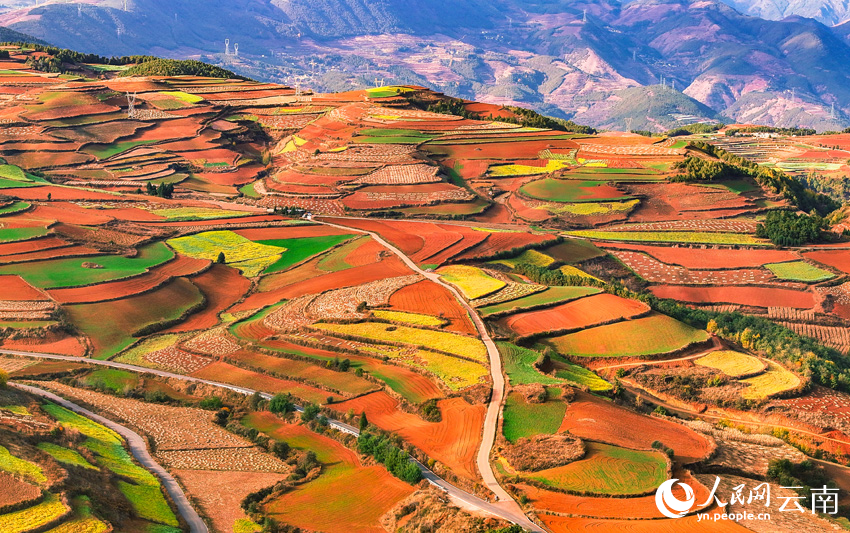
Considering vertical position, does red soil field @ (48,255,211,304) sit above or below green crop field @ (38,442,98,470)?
below

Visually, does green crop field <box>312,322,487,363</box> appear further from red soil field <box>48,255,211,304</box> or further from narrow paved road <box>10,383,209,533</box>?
narrow paved road <box>10,383,209,533</box>

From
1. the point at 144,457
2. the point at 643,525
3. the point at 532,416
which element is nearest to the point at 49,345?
the point at 144,457

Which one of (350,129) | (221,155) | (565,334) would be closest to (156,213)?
(221,155)

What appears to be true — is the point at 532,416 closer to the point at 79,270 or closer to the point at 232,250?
the point at 79,270

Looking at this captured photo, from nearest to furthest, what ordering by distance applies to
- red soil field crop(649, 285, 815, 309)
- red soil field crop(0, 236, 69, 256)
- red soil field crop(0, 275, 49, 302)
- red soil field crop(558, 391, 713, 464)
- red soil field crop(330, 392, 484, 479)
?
red soil field crop(330, 392, 484, 479)
red soil field crop(558, 391, 713, 464)
red soil field crop(0, 275, 49, 302)
red soil field crop(0, 236, 69, 256)
red soil field crop(649, 285, 815, 309)

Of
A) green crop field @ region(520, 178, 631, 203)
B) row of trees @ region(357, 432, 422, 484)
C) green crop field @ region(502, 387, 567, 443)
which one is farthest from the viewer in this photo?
green crop field @ region(520, 178, 631, 203)

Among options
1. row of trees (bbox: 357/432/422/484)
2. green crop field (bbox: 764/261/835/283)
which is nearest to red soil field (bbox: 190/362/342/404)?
row of trees (bbox: 357/432/422/484)
